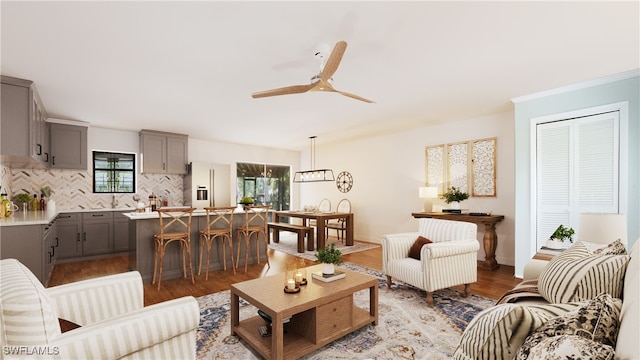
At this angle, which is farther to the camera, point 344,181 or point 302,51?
point 344,181

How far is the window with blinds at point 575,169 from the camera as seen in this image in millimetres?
3414

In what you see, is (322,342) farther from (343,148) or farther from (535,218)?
(343,148)

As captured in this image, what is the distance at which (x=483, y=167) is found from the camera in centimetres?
511

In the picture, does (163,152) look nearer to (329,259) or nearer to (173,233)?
(173,233)

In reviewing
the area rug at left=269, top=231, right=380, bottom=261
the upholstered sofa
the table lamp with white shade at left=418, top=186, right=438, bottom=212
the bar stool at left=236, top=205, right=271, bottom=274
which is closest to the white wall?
the table lamp with white shade at left=418, top=186, right=438, bottom=212

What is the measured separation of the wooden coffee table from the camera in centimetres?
206

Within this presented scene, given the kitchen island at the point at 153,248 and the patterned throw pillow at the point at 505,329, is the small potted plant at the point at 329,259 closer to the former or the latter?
the patterned throw pillow at the point at 505,329

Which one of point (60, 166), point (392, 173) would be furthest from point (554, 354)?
point (60, 166)

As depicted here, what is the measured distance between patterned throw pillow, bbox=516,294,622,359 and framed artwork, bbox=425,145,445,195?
5.01 m

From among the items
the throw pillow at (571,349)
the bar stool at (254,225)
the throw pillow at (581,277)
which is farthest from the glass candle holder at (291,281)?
the bar stool at (254,225)

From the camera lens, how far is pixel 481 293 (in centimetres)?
350

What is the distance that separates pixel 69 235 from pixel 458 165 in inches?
278

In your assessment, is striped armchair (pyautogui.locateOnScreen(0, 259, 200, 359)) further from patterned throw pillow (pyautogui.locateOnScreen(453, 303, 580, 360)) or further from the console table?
the console table

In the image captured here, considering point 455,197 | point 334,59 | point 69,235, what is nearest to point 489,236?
point 455,197
